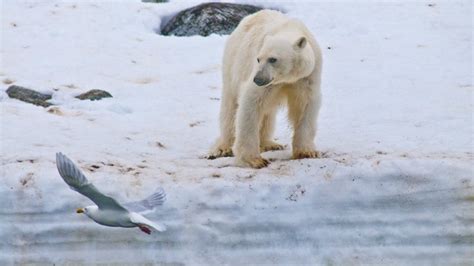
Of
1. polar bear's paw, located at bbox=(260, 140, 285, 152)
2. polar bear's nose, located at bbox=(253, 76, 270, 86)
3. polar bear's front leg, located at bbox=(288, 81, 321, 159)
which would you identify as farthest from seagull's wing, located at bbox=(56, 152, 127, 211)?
polar bear's paw, located at bbox=(260, 140, 285, 152)

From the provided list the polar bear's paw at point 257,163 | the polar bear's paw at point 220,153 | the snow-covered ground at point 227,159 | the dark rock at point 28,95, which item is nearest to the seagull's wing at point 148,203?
the snow-covered ground at point 227,159

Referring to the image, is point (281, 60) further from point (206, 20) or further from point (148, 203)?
point (206, 20)

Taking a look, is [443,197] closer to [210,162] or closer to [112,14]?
[210,162]

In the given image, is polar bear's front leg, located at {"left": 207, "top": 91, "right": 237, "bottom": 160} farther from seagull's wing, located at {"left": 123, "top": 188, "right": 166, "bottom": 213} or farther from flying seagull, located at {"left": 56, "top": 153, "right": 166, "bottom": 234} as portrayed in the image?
flying seagull, located at {"left": 56, "top": 153, "right": 166, "bottom": 234}

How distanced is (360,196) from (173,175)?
4.14 ft

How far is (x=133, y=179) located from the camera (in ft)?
22.8

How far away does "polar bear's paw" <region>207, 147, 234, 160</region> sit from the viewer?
318 inches

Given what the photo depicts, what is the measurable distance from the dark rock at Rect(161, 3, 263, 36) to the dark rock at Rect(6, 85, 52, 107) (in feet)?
8.16

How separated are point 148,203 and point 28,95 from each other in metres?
3.78

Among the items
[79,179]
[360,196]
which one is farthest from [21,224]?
[360,196]

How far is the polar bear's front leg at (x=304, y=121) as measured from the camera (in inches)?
295

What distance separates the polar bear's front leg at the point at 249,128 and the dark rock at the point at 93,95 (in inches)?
101

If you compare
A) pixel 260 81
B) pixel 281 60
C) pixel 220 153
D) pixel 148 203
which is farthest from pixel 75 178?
pixel 220 153

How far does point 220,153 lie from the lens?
8.12m
